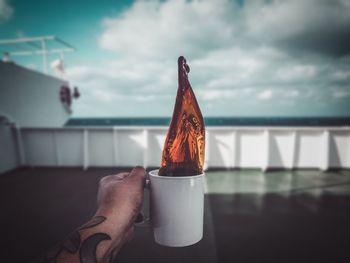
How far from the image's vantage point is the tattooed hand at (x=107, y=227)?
1.34 feet

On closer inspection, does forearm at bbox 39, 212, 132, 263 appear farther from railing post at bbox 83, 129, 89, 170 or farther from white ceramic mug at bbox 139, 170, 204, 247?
railing post at bbox 83, 129, 89, 170

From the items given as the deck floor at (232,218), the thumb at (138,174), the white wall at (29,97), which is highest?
the white wall at (29,97)

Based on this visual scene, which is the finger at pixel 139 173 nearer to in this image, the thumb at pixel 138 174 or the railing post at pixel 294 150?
the thumb at pixel 138 174

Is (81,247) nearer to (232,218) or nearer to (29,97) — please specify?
(232,218)

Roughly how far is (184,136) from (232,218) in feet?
4.80

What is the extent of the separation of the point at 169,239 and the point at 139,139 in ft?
11.6

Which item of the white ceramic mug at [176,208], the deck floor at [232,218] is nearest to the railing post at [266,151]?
the deck floor at [232,218]

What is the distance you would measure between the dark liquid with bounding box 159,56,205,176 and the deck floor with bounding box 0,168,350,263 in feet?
1.29

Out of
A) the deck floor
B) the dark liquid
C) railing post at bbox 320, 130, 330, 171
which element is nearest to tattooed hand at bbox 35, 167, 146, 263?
the dark liquid

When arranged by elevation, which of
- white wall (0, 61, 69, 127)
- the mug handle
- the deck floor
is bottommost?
the deck floor

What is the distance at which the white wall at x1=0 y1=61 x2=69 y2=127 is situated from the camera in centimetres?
403

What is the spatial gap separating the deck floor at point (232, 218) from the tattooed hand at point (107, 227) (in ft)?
1.20

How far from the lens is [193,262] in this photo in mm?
708

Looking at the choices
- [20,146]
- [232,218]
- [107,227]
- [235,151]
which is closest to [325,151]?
[235,151]
